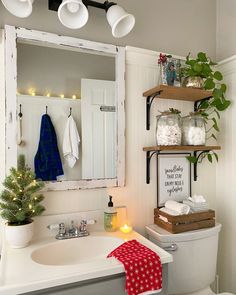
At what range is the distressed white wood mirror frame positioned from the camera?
4.04 ft

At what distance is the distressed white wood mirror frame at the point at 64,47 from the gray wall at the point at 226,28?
0.81 metres

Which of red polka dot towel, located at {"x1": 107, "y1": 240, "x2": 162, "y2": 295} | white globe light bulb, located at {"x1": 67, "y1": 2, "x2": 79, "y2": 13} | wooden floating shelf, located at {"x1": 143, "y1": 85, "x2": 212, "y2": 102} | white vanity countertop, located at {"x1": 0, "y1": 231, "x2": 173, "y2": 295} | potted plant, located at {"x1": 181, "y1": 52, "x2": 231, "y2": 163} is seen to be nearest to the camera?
white vanity countertop, located at {"x1": 0, "y1": 231, "x2": 173, "y2": 295}

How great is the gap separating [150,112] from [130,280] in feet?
3.24

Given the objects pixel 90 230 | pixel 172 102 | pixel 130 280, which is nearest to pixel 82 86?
pixel 172 102

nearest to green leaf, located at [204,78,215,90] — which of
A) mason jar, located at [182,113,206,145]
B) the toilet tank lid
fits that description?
mason jar, located at [182,113,206,145]

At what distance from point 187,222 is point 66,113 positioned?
0.92 metres

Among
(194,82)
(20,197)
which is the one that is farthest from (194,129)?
(20,197)

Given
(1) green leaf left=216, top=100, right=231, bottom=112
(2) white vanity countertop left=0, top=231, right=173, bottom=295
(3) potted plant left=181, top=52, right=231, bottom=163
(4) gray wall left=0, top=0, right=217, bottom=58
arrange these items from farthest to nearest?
(1) green leaf left=216, top=100, right=231, bottom=112, (3) potted plant left=181, top=52, right=231, bottom=163, (4) gray wall left=0, top=0, right=217, bottom=58, (2) white vanity countertop left=0, top=231, right=173, bottom=295

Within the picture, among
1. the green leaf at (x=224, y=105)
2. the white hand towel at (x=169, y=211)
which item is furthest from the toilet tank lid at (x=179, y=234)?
the green leaf at (x=224, y=105)

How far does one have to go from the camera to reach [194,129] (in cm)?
154

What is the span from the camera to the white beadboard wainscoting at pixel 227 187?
1.72 m

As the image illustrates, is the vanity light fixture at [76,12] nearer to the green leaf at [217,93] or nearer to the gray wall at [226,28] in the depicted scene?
the green leaf at [217,93]

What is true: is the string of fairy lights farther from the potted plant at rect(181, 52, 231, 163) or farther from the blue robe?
the potted plant at rect(181, 52, 231, 163)

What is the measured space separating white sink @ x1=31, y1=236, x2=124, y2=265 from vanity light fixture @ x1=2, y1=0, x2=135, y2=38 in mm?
1109
